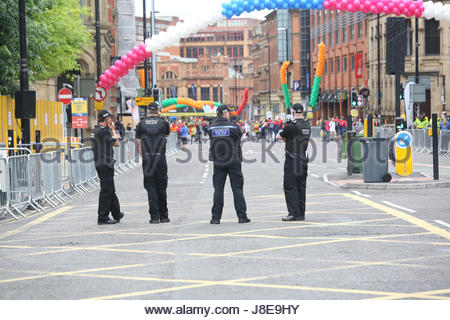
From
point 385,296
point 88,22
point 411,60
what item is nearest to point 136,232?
point 385,296

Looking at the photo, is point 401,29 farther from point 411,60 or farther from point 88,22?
point 411,60

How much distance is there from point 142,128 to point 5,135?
496 inches

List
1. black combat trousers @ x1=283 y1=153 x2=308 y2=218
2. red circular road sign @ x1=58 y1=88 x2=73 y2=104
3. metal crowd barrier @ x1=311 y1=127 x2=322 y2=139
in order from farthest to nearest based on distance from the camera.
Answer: metal crowd barrier @ x1=311 y1=127 x2=322 y2=139 < red circular road sign @ x1=58 y1=88 x2=73 y2=104 < black combat trousers @ x1=283 y1=153 x2=308 y2=218

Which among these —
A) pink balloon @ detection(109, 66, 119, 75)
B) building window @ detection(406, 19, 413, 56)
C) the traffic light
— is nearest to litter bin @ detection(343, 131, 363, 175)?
pink balloon @ detection(109, 66, 119, 75)

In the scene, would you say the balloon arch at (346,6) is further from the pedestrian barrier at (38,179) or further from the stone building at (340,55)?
the stone building at (340,55)

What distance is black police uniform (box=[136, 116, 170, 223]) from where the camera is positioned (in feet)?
46.1

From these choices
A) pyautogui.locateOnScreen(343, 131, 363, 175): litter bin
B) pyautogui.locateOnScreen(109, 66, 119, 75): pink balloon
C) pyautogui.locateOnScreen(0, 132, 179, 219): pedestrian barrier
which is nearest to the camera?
pyautogui.locateOnScreen(0, 132, 179, 219): pedestrian barrier

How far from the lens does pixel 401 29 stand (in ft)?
72.1

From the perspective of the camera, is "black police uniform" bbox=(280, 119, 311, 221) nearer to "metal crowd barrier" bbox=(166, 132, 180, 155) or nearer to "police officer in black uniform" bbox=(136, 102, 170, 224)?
"police officer in black uniform" bbox=(136, 102, 170, 224)

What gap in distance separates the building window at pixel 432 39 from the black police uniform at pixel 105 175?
187 ft

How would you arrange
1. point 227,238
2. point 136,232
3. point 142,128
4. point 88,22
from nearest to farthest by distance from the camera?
1. point 227,238
2. point 136,232
3. point 142,128
4. point 88,22

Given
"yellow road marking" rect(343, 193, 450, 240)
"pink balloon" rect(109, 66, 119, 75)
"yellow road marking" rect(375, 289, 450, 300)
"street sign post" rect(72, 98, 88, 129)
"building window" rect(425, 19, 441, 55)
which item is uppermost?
"building window" rect(425, 19, 441, 55)

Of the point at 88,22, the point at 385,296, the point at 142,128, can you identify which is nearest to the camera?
the point at 385,296

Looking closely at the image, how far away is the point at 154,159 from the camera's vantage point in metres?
14.0
